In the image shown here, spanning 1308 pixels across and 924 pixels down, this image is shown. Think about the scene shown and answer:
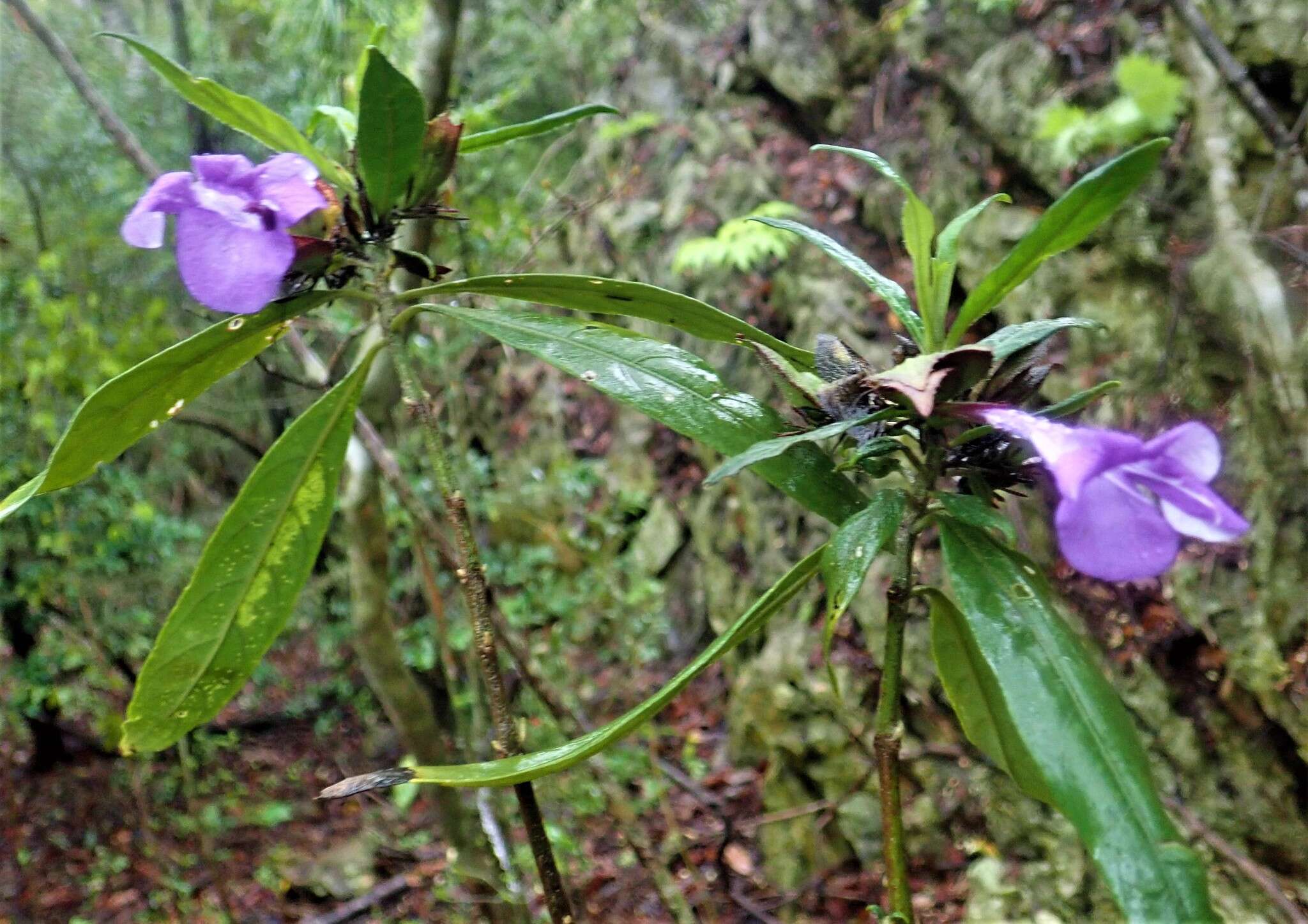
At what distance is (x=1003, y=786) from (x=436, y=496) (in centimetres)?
208

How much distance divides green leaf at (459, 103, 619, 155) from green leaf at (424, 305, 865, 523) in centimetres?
15

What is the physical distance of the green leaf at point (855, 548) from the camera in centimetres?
55

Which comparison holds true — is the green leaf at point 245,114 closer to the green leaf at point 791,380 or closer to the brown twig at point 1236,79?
the green leaf at point 791,380

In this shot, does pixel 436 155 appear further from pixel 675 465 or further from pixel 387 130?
pixel 675 465

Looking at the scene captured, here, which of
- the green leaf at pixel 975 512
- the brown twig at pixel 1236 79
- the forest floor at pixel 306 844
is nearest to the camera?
the green leaf at pixel 975 512

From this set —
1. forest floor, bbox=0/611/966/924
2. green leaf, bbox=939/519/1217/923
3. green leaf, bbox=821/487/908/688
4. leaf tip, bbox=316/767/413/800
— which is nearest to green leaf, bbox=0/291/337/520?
leaf tip, bbox=316/767/413/800

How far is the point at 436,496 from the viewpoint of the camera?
3.05 m

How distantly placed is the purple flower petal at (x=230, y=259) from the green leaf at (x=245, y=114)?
0.37 ft

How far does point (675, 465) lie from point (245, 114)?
3209 millimetres

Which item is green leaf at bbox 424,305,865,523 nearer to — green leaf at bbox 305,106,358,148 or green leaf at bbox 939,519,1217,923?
green leaf at bbox 939,519,1217,923

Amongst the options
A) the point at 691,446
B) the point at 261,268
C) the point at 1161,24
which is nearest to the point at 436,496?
the point at 691,446

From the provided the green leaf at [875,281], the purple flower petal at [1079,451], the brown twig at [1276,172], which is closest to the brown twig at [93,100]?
the green leaf at [875,281]

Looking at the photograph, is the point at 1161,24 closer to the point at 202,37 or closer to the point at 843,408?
the point at 843,408

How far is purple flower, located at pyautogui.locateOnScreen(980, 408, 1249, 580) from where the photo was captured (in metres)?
0.48
